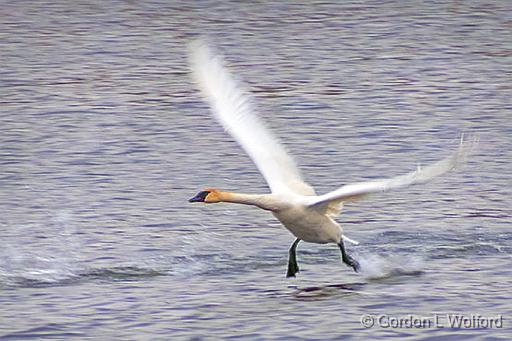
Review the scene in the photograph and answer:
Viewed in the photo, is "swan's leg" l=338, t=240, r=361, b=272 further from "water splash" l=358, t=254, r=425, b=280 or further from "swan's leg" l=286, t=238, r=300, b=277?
"swan's leg" l=286, t=238, r=300, b=277

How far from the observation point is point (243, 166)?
10344 millimetres

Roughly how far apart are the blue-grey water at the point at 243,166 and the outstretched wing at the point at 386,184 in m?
0.44

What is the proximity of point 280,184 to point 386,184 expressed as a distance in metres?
0.97

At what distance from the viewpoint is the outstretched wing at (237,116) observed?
821 centimetres

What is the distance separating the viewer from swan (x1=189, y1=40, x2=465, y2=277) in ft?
23.8

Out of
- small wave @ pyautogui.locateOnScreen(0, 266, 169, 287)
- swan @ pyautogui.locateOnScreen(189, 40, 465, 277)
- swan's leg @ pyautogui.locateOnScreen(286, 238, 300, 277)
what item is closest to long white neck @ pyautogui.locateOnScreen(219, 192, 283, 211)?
swan @ pyautogui.locateOnScreen(189, 40, 465, 277)

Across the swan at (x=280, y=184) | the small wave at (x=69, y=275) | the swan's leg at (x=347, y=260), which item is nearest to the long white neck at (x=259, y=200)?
the swan at (x=280, y=184)

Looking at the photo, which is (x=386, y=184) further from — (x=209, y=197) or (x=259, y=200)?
(x=209, y=197)

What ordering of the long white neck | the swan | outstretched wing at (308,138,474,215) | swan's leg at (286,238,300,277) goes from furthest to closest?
swan's leg at (286,238,300,277) → the long white neck → the swan → outstretched wing at (308,138,474,215)


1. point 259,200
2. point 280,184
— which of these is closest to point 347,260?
point 280,184

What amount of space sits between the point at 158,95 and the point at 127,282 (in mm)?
4560

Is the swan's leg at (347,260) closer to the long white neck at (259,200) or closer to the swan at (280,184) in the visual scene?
the swan at (280,184)

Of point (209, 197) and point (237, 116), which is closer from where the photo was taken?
point (209, 197)

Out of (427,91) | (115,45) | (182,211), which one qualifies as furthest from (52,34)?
(182,211)
